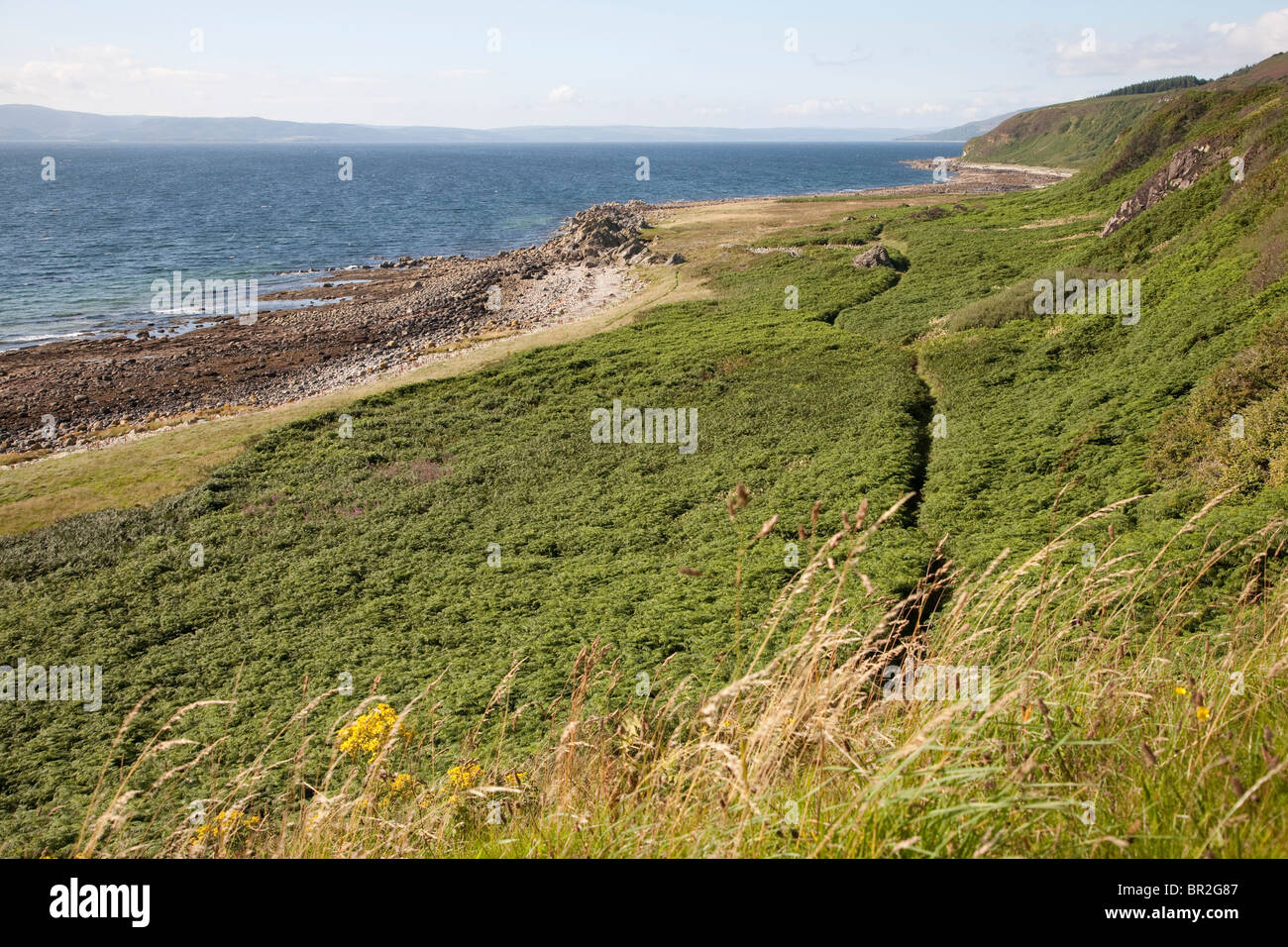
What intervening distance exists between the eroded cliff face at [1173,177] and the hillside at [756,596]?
0.23 meters

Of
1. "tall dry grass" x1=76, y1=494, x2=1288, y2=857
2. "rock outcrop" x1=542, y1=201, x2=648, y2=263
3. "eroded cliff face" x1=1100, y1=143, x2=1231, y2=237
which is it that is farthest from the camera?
"rock outcrop" x1=542, y1=201, x2=648, y2=263

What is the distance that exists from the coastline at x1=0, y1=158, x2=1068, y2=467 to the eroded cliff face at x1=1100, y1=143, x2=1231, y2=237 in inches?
1050

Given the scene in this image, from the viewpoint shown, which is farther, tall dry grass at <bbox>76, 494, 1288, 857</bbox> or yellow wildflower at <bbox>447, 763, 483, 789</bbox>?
yellow wildflower at <bbox>447, 763, 483, 789</bbox>

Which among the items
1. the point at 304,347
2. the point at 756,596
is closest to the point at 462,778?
the point at 756,596

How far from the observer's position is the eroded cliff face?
30422 millimetres

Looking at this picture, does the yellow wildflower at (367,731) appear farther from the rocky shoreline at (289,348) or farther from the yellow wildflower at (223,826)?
the rocky shoreline at (289,348)

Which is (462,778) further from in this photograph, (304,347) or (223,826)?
(304,347)

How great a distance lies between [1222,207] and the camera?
25094 millimetres

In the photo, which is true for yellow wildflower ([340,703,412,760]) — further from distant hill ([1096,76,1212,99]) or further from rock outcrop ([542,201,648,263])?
distant hill ([1096,76,1212,99])

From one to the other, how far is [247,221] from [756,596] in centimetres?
10295

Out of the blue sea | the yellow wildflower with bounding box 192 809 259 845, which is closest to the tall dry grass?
the yellow wildflower with bounding box 192 809 259 845

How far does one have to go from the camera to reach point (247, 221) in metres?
94.0

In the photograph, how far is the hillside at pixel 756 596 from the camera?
321 centimetres

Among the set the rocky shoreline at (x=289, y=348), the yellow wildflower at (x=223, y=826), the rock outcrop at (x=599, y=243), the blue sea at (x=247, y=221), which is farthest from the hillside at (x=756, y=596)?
the blue sea at (x=247, y=221)
